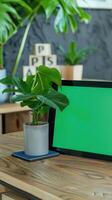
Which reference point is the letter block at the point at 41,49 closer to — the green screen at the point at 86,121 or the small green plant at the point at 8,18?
the small green plant at the point at 8,18

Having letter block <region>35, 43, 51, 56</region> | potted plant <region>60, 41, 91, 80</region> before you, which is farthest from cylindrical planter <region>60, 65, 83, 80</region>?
letter block <region>35, 43, 51, 56</region>

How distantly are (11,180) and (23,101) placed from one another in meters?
0.26

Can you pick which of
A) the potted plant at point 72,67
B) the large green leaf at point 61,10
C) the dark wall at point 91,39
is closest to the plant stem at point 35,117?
the large green leaf at point 61,10

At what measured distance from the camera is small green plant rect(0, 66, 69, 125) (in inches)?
46.2

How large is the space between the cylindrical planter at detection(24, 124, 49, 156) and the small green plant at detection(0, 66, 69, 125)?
0.03 m

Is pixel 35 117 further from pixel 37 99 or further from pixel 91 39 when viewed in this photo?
pixel 91 39

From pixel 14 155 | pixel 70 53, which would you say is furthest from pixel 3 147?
pixel 70 53

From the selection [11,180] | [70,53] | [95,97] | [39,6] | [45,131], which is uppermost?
[39,6]

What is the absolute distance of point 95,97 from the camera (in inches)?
48.0

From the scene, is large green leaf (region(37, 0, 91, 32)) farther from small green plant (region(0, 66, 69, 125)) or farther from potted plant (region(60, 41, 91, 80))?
small green plant (region(0, 66, 69, 125))

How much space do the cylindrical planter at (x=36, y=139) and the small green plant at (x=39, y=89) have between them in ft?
0.10

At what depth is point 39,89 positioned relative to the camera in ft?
3.91

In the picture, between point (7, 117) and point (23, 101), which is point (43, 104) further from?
point (7, 117)

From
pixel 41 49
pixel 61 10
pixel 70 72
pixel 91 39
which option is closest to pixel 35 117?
pixel 61 10
